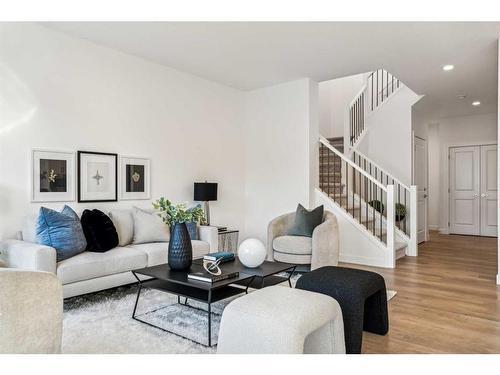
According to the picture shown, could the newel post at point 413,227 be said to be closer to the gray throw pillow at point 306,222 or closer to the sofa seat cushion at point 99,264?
the gray throw pillow at point 306,222

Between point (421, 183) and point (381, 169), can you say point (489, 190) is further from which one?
point (381, 169)

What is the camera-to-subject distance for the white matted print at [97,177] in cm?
395

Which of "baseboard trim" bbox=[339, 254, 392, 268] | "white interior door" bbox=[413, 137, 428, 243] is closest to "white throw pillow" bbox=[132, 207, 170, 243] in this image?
"baseboard trim" bbox=[339, 254, 392, 268]

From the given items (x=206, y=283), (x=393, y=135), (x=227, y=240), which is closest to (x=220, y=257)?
(x=206, y=283)

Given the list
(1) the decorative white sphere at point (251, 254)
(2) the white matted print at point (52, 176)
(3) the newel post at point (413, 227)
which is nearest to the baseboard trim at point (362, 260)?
(3) the newel post at point (413, 227)

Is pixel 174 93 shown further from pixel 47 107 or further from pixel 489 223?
pixel 489 223

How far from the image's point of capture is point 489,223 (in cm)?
808

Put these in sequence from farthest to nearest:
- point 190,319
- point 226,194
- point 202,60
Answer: point 226,194
point 202,60
point 190,319

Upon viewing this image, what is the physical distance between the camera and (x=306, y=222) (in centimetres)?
442

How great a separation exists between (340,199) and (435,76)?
2.24 meters

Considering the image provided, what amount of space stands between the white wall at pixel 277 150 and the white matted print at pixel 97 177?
7.86 feet

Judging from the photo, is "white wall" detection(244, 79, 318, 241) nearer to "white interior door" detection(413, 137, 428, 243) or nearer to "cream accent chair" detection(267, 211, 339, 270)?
"cream accent chair" detection(267, 211, 339, 270)

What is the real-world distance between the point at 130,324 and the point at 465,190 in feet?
26.8
